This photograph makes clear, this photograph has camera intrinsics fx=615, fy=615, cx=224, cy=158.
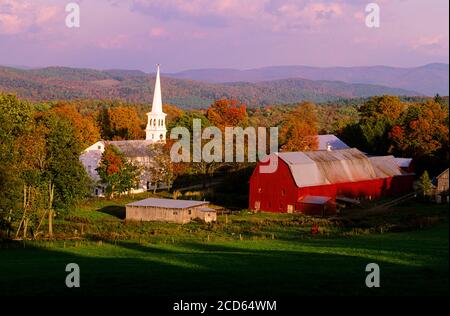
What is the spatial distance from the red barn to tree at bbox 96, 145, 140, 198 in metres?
13.2

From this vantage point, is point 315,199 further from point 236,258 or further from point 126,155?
point 236,258

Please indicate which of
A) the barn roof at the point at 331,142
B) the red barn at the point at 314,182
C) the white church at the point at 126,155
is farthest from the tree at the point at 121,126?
the red barn at the point at 314,182

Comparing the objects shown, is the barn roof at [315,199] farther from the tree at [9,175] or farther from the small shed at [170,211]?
the tree at [9,175]

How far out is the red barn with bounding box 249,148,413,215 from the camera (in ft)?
172

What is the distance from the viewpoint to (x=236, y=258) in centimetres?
2558

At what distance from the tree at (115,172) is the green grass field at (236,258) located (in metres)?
13.5

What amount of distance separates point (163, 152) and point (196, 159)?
12.2 feet

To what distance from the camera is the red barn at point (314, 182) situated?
172 feet

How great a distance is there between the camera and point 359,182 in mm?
58594

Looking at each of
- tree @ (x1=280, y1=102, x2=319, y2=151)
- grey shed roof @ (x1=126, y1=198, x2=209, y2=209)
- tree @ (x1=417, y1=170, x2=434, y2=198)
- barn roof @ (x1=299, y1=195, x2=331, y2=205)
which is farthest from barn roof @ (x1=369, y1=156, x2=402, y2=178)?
grey shed roof @ (x1=126, y1=198, x2=209, y2=209)

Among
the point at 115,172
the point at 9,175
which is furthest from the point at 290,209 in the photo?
the point at 9,175

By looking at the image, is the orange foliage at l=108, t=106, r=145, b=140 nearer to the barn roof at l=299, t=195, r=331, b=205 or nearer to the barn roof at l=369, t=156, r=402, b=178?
the barn roof at l=369, t=156, r=402, b=178
